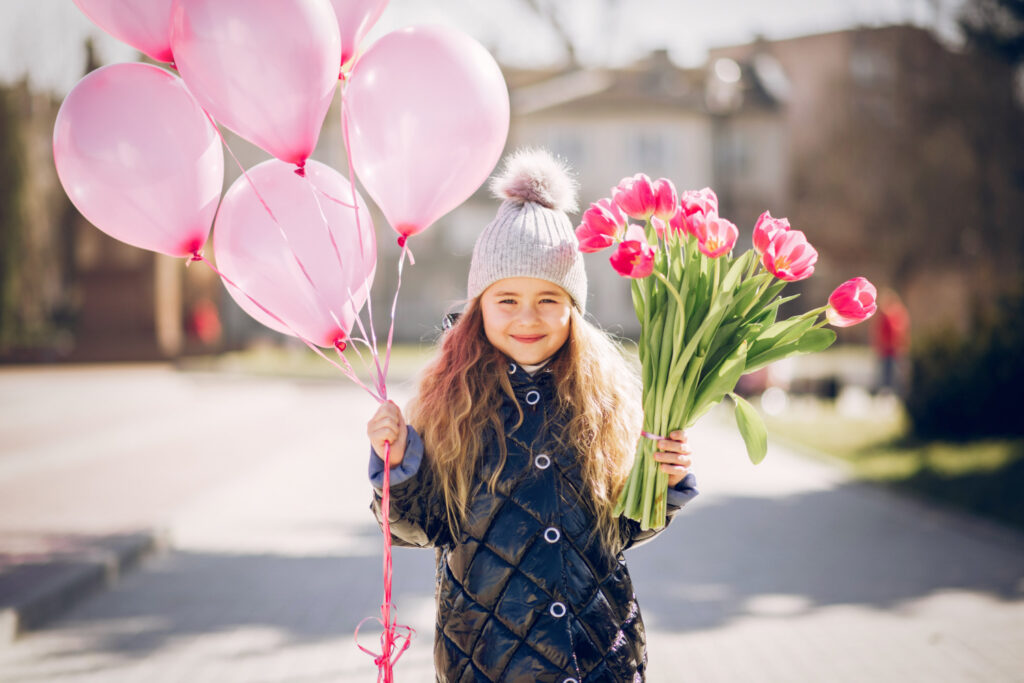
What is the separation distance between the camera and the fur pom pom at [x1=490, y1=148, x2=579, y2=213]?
8.32 ft

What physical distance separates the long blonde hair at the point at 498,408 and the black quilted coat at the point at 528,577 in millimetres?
36

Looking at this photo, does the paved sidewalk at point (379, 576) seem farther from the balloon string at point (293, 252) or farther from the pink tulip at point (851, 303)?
the pink tulip at point (851, 303)

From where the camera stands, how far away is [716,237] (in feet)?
7.22

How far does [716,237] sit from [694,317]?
0.70 ft

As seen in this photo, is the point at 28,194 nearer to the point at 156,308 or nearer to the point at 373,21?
the point at 156,308

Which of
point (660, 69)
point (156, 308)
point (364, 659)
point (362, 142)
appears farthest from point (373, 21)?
point (660, 69)

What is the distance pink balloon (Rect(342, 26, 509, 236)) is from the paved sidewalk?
1.03 meters

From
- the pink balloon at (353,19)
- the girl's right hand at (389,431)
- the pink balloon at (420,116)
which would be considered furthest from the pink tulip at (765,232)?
the pink balloon at (353,19)

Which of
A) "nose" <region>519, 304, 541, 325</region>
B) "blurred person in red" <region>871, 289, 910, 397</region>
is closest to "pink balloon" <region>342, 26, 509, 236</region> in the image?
"nose" <region>519, 304, 541, 325</region>

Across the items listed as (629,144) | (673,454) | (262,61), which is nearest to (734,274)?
(673,454)

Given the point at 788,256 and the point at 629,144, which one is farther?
the point at 629,144

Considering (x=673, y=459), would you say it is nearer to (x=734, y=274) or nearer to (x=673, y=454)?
(x=673, y=454)

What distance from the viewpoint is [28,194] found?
2859 cm

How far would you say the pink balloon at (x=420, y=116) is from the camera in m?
2.53
